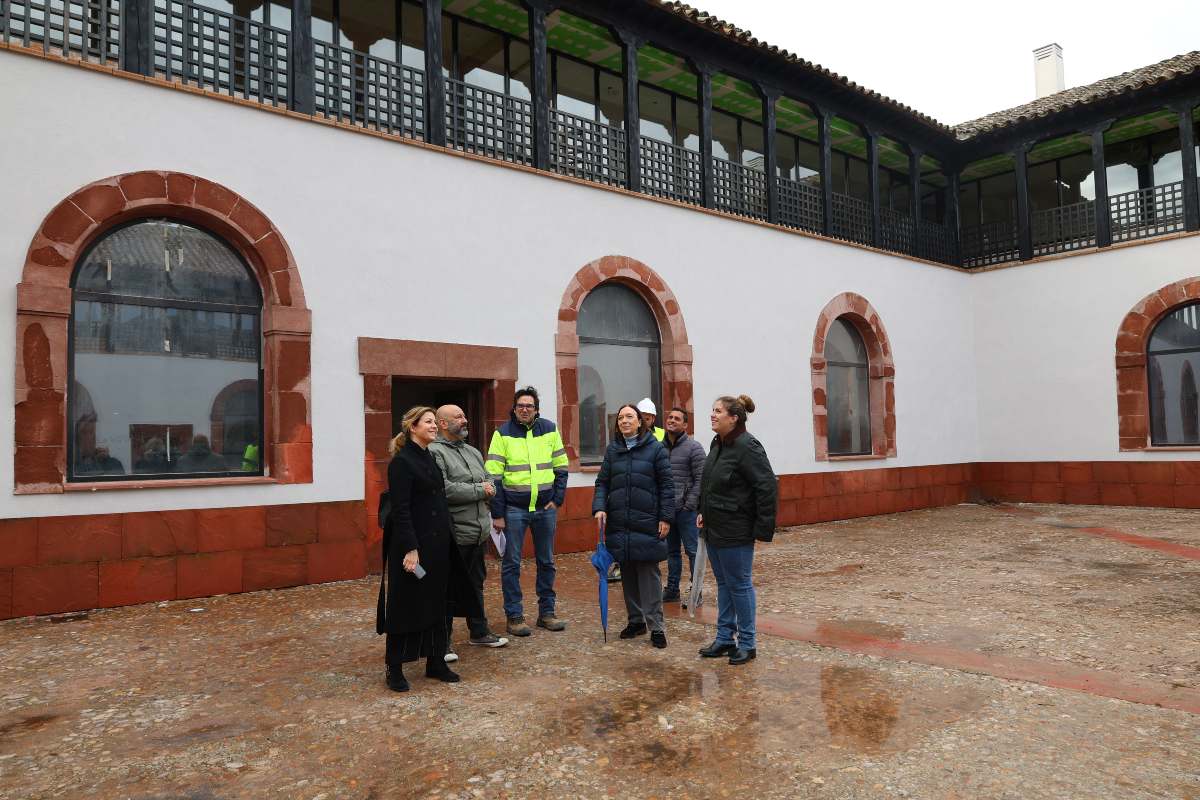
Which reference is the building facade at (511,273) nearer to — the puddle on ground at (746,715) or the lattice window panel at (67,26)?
the lattice window panel at (67,26)

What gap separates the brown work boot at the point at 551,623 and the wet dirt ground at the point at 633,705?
0.13 m

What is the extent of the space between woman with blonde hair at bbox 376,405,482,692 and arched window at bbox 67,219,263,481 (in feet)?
12.6

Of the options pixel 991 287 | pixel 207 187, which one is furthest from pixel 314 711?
pixel 991 287

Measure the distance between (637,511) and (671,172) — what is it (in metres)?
7.62

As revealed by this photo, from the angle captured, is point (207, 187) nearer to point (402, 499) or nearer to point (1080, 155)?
point (402, 499)

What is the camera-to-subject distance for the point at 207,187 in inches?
303

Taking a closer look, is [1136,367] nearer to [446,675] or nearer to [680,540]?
[680,540]

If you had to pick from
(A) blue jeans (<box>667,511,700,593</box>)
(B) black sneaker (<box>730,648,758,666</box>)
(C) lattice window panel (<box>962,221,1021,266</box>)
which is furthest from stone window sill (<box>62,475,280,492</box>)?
Result: (C) lattice window panel (<box>962,221,1021,266</box>)

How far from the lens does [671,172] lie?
1205 cm

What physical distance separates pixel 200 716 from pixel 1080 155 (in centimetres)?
1882

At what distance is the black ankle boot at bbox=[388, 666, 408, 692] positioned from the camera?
15.0ft

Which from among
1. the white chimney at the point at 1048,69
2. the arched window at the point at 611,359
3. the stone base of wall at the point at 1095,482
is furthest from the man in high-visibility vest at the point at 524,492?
the white chimney at the point at 1048,69

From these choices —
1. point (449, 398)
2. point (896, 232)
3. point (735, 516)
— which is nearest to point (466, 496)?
point (735, 516)

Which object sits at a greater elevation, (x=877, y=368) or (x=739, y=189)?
(x=739, y=189)
